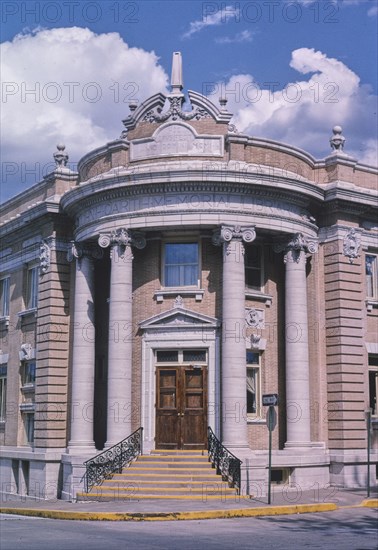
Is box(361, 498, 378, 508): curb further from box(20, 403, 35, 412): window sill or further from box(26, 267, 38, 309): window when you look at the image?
box(26, 267, 38, 309): window

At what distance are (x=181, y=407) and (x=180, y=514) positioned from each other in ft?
22.5

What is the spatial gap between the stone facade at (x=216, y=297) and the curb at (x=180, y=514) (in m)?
3.34

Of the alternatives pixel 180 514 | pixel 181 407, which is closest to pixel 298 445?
pixel 181 407

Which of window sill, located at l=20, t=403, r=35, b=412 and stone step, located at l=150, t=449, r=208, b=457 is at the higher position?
window sill, located at l=20, t=403, r=35, b=412

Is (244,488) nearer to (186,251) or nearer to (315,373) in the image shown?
(315,373)

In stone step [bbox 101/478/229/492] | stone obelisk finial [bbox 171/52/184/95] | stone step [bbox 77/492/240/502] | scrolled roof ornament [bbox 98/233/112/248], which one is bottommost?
stone step [bbox 77/492/240/502]

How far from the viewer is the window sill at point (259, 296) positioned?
26.5 m

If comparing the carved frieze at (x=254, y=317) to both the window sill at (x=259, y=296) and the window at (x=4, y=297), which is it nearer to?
the window sill at (x=259, y=296)

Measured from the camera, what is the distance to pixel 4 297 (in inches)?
1358

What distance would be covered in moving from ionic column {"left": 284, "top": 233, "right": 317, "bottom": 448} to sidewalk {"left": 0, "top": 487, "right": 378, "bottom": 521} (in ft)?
7.44

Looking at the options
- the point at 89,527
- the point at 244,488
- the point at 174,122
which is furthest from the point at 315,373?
the point at 89,527

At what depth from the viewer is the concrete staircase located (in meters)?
22.5

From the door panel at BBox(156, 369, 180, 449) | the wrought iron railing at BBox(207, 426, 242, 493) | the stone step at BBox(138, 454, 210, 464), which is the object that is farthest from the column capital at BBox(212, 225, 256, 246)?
the stone step at BBox(138, 454, 210, 464)

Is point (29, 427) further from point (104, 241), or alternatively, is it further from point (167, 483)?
point (167, 483)
